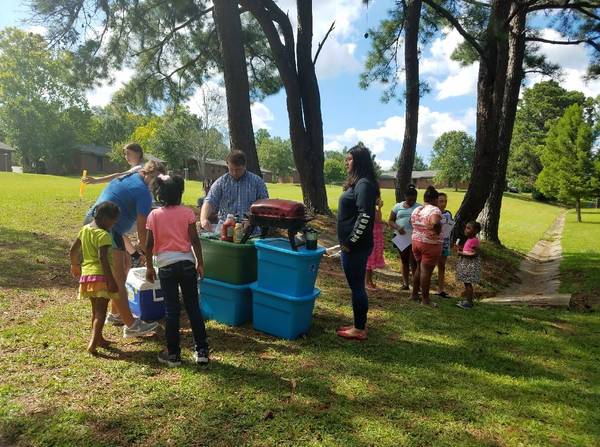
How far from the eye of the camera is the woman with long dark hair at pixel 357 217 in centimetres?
406

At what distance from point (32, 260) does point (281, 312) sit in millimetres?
4896

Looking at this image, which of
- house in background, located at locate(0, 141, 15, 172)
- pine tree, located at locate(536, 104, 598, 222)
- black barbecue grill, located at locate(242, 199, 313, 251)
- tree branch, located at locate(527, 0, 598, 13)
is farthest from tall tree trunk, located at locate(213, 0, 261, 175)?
house in background, located at locate(0, 141, 15, 172)

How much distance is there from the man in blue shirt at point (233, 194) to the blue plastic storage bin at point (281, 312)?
94 centimetres

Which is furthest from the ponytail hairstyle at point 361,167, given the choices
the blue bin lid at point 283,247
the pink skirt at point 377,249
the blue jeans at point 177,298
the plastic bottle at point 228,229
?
the pink skirt at point 377,249

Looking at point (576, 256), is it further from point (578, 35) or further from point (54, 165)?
point (54, 165)

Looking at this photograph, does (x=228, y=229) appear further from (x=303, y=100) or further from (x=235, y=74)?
(x=303, y=100)

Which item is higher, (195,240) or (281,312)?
(195,240)

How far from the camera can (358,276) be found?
14.0 ft

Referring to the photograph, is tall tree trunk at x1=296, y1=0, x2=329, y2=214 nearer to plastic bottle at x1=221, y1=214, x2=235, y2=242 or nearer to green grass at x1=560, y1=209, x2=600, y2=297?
green grass at x1=560, y1=209, x2=600, y2=297

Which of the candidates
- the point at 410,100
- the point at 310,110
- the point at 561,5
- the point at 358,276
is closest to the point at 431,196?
the point at 358,276

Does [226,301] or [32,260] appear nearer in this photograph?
[226,301]

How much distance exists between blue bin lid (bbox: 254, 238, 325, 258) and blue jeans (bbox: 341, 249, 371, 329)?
280 millimetres

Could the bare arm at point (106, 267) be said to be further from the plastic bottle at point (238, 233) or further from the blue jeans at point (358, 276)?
the blue jeans at point (358, 276)

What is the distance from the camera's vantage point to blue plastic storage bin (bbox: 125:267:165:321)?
4.50 m
